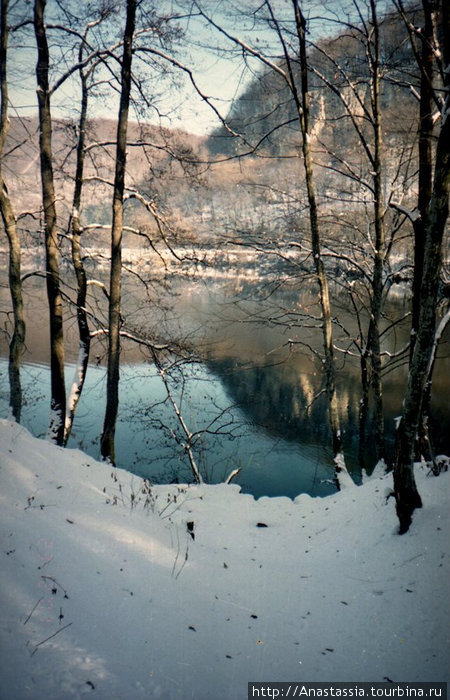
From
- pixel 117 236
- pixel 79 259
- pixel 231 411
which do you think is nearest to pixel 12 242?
pixel 79 259

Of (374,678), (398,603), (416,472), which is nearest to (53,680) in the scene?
(374,678)

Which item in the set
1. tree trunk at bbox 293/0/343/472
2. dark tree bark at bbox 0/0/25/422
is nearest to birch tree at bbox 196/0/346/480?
tree trunk at bbox 293/0/343/472

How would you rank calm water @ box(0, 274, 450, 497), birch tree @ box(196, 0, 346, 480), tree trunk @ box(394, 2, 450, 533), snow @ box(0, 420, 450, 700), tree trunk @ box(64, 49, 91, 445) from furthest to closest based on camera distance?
calm water @ box(0, 274, 450, 497)
tree trunk @ box(64, 49, 91, 445)
birch tree @ box(196, 0, 346, 480)
tree trunk @ box(394, 2, 450, 533)
snow @ box(0, 420, 450, 700)

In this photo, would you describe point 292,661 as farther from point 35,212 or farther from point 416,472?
point 35,212

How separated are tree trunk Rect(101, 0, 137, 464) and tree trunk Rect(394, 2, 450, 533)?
18.0ft

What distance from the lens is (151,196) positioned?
791 centimetres

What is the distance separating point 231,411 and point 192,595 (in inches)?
533

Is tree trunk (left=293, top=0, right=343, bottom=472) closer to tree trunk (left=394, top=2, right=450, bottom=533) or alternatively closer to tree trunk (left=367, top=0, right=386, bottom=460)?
tree trunk (left=367, top=0, right=386, bottom=460)

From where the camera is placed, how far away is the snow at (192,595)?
2195mm

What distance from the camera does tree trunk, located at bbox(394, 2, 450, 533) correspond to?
A: 3158mm

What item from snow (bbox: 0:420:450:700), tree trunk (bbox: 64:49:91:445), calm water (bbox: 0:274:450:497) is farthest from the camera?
calm water (bbox: 0:274:450:497)

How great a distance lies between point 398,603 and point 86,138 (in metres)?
9.75

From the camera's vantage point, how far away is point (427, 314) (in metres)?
3.32

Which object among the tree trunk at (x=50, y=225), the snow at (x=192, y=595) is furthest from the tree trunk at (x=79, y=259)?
the snow at (x=192, y=595)
